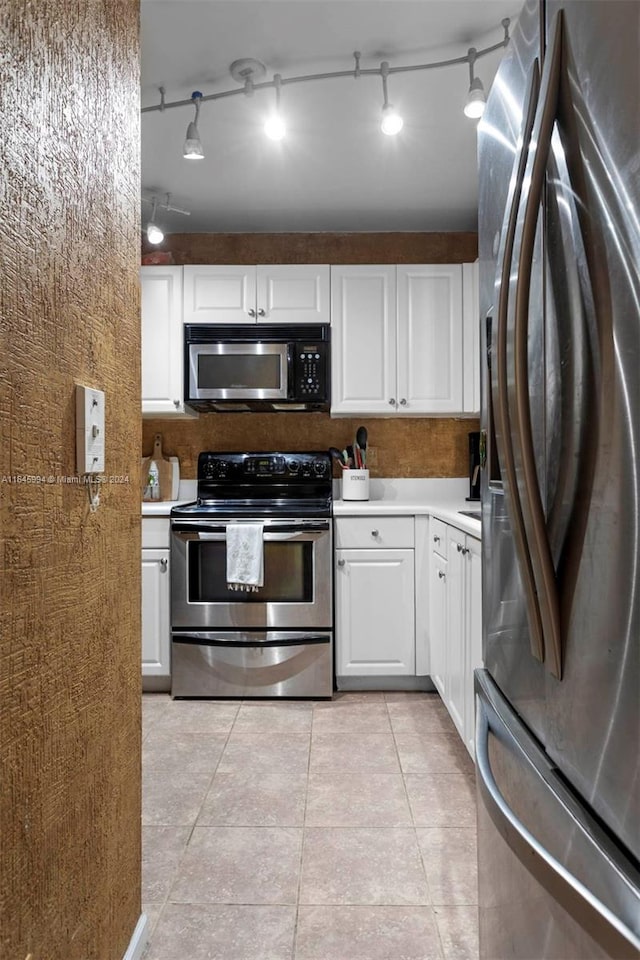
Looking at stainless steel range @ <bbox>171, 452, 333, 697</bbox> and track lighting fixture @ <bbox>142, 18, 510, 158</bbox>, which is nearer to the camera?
track lighting fixture @ <bbox>142, 18, 510, 158</bbox>

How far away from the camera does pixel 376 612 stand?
9.87 ft

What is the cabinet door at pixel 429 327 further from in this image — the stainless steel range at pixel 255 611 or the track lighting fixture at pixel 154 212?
→ the track lighting fixture at pixel 154 212

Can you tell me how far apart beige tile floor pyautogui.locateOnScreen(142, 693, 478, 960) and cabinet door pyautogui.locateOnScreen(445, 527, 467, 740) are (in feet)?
0.62

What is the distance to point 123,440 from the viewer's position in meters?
1.23

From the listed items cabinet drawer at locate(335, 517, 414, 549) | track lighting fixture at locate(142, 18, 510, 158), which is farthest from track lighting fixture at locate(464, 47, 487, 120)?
cabinet drawer at locate(335, 517, 414, 549)

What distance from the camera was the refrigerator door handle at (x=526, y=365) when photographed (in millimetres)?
730

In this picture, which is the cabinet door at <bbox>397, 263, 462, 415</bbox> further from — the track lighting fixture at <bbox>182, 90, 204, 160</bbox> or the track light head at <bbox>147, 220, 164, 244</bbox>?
the track lighting fixture at <bbox>182, 90, 204, 160</bbox>

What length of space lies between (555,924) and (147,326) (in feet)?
10.2

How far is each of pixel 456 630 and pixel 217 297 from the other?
2.08m

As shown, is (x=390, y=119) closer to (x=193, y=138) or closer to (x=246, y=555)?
(x=193, y=138)

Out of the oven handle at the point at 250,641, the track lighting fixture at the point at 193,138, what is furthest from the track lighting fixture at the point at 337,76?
the oven handle at the point at 250,641

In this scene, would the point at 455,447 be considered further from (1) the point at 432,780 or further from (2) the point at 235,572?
(1) the point at 432,780

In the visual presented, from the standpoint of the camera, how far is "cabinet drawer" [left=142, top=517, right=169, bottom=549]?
3.00 m

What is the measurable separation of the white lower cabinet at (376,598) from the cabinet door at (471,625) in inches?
32.3
